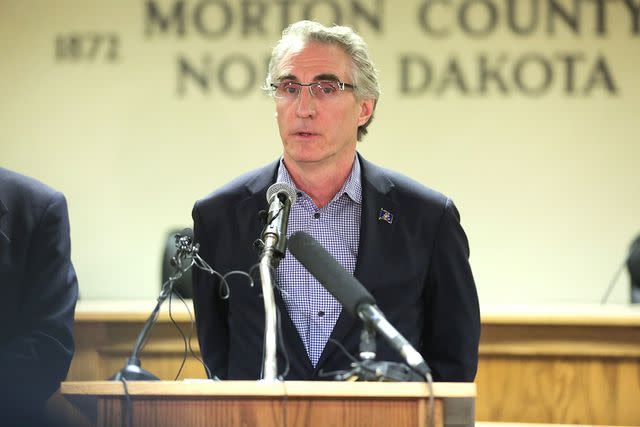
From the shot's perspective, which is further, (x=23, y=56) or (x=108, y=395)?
(x=23, y=56)


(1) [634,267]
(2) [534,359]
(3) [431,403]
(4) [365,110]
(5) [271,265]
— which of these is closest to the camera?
(3) [431,403]

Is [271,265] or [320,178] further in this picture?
[320,178]

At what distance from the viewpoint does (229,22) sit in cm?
770

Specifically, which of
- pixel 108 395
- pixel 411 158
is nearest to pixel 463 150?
pixel 411 158

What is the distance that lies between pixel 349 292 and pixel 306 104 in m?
1.01

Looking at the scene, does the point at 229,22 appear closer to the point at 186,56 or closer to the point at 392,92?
the point at 186,56

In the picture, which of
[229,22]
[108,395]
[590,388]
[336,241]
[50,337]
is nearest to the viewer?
[108,395]

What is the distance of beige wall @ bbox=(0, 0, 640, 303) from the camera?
25.1 ft

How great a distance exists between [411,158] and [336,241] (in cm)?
467

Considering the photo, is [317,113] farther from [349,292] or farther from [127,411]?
[127,411]

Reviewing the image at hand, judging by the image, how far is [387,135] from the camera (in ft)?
25.4

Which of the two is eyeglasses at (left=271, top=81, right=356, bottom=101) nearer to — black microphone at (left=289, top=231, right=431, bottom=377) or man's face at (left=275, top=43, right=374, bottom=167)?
man's face at (left=275, top=43, right=374, bottom=167)

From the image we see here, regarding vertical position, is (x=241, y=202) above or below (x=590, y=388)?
above

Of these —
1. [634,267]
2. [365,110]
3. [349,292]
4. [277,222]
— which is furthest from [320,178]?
[634,267]
